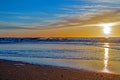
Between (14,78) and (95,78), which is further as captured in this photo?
(95,78)

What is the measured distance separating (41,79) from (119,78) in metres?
4.22

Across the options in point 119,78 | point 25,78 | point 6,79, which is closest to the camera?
point 6,79

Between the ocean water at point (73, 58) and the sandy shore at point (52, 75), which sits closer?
the sandy shore at point (52, 75)

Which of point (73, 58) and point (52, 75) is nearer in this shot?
point (52, 75)

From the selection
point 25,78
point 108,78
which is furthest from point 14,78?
point 108,78

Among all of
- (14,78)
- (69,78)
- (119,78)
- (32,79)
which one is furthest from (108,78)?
(14,78)

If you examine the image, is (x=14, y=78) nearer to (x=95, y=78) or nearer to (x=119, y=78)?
(x=95, y=78)

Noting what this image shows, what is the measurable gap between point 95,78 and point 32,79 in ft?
11.0

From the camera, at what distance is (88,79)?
14.0 metres

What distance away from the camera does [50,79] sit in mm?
13359

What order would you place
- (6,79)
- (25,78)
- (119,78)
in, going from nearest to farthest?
(6,79) < (25,78) < (119,78)

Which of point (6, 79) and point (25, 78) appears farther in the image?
point (25, 78)

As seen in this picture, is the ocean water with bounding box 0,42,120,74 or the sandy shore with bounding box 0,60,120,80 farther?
the ocean water with bounding box 0,42,120,74

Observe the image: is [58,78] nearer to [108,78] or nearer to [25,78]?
[25,78]
